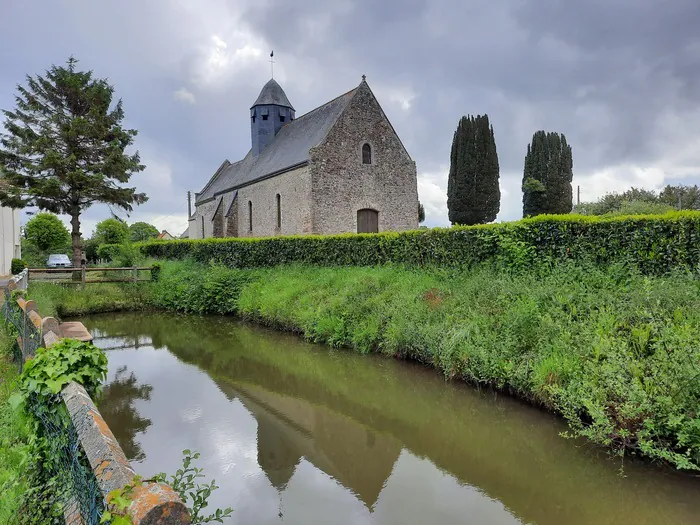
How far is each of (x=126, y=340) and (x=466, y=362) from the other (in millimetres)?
9756

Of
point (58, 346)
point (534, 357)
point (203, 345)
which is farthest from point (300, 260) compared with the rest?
point (58, 346)

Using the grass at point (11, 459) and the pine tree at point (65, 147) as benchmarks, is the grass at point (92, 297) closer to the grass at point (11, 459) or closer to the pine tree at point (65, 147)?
the pine tree at point (65, 147)

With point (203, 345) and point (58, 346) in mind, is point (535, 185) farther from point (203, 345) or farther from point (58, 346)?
point (58, 346)

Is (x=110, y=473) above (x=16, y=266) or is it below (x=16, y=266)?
below

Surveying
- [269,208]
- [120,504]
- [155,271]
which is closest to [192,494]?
[120,504]

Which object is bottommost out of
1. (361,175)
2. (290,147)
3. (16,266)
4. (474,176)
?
(16,266)

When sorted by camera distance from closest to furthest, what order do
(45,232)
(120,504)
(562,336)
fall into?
(120,504)
(562,336)
(45,232)

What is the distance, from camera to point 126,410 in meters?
6.87

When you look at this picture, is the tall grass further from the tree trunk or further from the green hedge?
the tree trunk

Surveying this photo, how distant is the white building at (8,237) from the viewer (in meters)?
24.1

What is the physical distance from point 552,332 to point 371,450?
3.16 metres

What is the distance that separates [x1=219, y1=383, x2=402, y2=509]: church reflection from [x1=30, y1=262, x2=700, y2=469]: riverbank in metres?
2.16

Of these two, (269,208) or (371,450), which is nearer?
(371,450)

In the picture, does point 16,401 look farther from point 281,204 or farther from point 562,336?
point 281,204
